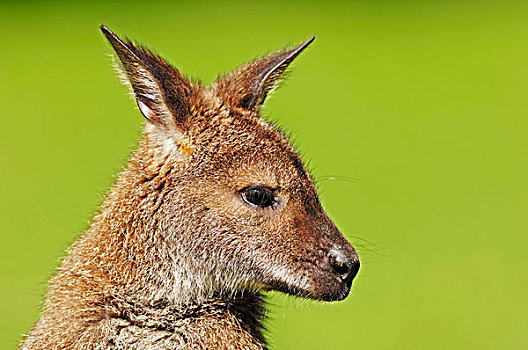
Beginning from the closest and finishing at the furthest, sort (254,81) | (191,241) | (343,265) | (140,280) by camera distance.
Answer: (140,280) < (191,241) < (343,265) < (254,81)

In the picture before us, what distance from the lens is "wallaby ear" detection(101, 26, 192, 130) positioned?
471 cm

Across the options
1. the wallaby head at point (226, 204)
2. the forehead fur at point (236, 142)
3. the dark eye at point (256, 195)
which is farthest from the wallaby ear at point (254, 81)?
the dark eye at point (256, 195)

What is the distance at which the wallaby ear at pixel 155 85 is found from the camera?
4707 mm

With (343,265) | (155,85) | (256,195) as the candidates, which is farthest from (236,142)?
(343,265)

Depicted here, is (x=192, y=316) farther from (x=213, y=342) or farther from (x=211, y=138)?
(x=211, y=138)

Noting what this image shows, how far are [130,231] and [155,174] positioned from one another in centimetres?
37

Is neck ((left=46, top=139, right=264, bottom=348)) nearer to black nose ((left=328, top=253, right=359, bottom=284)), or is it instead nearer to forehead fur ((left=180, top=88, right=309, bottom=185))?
forehead fur ((left=180, top=88, right=309, bottom=185))

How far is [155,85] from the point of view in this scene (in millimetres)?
4844

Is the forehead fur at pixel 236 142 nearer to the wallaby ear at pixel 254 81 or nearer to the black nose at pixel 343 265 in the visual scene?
the wallaby ear at pixel 254 81

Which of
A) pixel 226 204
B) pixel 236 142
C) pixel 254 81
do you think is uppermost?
pixel 254 81

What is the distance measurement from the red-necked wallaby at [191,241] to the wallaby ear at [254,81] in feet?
0.82

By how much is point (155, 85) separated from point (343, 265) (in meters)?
1.50

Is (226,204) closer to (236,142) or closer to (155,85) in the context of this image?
(236,142)

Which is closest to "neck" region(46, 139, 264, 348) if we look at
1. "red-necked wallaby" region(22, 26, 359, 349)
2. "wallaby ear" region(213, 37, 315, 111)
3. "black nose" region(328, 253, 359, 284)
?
"red-necked wallaby" region(22, 26, 359, 349)
